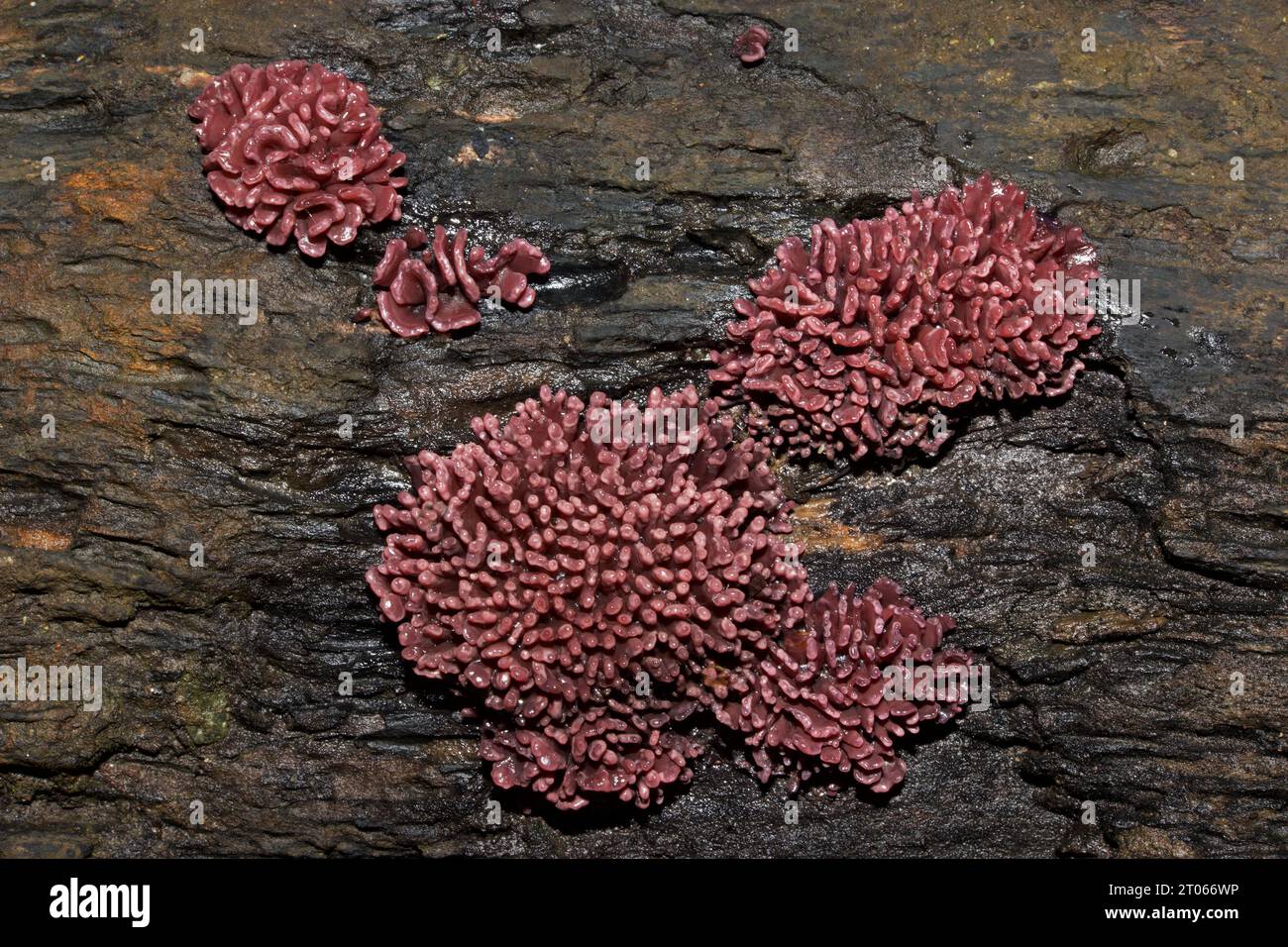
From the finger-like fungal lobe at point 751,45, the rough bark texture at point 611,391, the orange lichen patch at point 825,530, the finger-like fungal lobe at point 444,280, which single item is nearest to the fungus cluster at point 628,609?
the orange lichen patch at point 825,530

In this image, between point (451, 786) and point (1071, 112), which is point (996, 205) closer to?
point (1071, 112)

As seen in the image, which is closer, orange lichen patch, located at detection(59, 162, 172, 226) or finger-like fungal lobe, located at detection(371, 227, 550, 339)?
finger-like fungal lobe, located at detection(371, 227, 550, 339)

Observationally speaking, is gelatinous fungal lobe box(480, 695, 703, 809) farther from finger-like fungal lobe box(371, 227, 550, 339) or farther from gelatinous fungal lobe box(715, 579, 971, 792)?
finger-like fungal lobe box(371, 227, 550, 339)

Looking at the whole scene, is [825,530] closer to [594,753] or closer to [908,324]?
[908,324]

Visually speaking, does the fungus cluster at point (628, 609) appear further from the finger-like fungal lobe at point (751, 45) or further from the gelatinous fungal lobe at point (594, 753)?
the finger-like fungal lobe at point (751, 45)

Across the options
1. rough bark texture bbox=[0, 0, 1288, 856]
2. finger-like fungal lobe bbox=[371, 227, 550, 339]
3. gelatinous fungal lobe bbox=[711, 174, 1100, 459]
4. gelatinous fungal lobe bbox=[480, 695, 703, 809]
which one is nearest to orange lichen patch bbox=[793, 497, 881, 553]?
rough bark texture bbox=[0, 0, 1288, 856]
